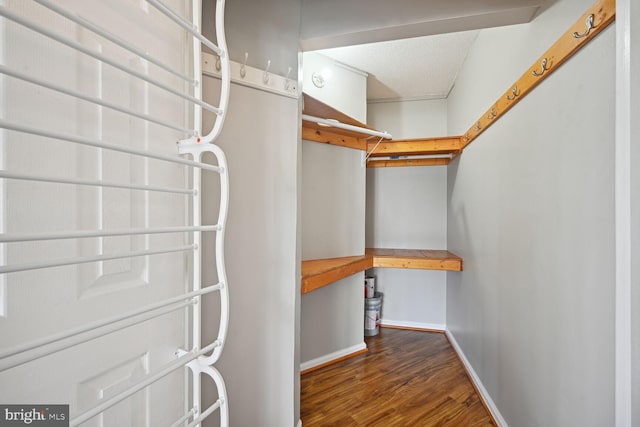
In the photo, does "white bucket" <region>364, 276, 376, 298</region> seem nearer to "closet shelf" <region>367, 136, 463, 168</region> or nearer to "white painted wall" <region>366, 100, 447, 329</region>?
"white painted wall" <region>366, 100, 447, 329</region>

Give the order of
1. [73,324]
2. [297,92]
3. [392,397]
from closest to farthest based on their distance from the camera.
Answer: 1. [73,324]
2. [297,92]
3. [392,397]

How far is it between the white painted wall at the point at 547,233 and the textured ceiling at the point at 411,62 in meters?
0.28

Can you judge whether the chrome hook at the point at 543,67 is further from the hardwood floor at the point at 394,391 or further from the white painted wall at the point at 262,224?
the hardwood floor at the point at 394,391

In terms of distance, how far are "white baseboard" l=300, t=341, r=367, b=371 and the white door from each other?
5.38 ft

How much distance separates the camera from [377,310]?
11.0ft

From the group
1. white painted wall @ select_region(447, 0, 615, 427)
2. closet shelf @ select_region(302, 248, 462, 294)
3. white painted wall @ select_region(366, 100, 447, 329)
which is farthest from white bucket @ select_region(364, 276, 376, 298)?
white painted wall @ select_region(447, 0, 615, 427)

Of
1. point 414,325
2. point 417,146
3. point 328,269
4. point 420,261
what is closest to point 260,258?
point 328,269

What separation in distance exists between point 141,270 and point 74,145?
37 cm

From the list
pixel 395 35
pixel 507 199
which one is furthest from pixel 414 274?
pixel 395 35

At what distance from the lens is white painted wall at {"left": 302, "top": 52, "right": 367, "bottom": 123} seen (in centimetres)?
259

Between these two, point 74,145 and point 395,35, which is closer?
point 74,145

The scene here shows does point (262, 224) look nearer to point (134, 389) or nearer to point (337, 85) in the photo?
point (134, 389)

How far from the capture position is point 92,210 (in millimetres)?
766

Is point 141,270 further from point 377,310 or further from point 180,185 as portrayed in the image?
point 377,310
